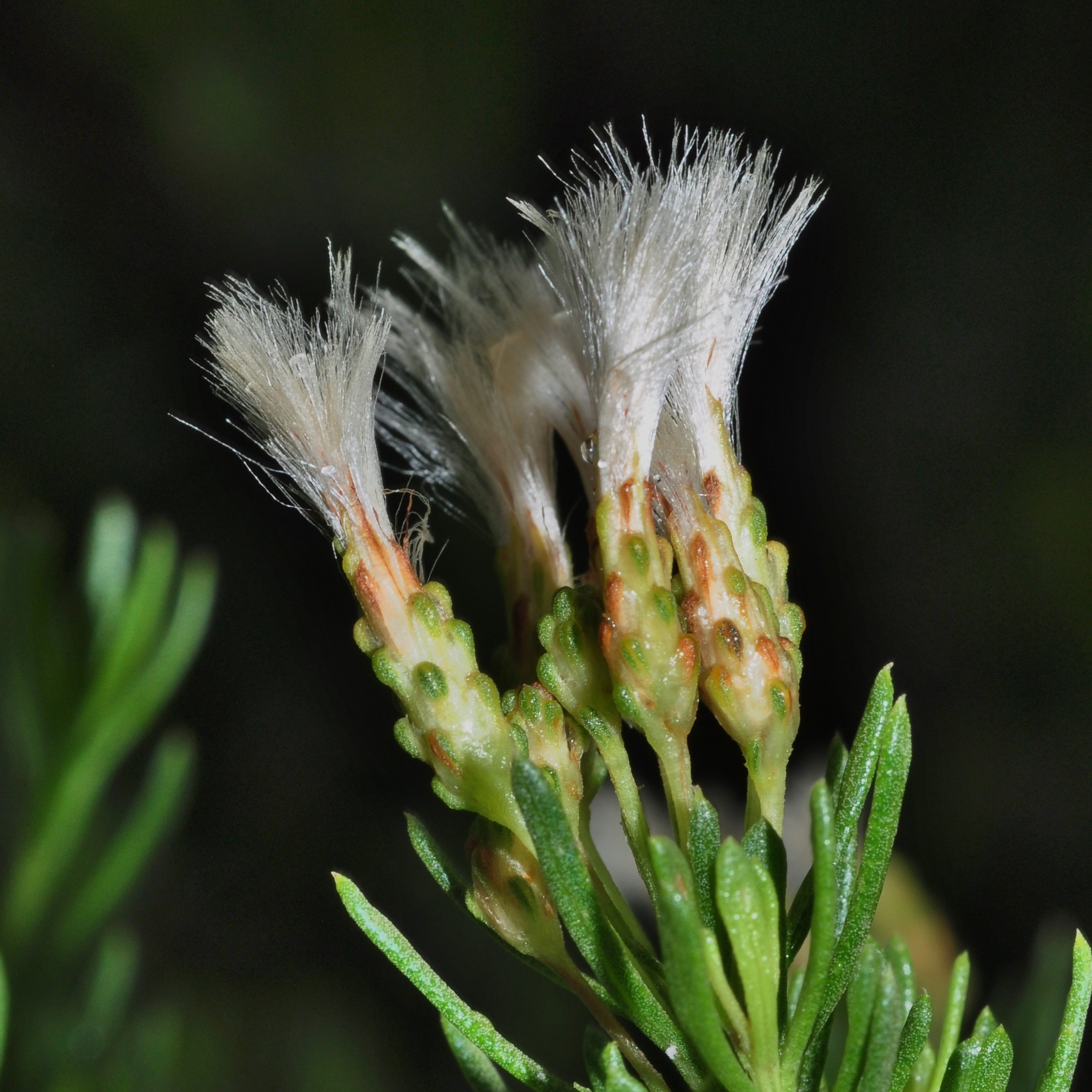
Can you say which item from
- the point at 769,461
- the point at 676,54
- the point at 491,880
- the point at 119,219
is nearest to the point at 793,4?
the point at 676,54

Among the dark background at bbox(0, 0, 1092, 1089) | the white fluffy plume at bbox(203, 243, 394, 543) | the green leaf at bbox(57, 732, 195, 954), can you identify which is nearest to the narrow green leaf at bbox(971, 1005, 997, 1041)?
the white fluffy plume at bbox(203, 243, 394, 543)

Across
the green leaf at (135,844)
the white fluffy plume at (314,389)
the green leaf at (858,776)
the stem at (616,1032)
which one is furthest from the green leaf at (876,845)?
the green leaf at (135,844)

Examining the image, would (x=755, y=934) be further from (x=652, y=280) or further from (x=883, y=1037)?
(x=652, y=280)

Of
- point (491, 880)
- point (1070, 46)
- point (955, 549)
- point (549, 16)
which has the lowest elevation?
point (491, 880)

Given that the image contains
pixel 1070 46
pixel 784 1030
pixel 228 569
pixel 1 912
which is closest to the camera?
pixel 784 1030

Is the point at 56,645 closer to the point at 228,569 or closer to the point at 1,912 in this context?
the point at 1,912

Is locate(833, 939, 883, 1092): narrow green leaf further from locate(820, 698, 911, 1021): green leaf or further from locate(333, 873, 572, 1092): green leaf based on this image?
locate(333, 873, 572, 1092): green leaf
